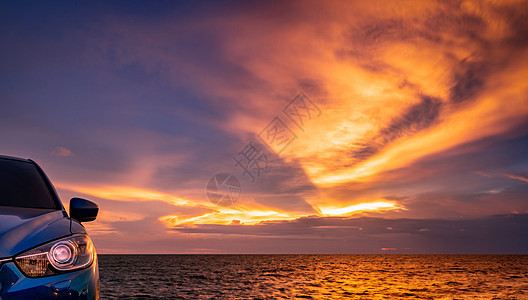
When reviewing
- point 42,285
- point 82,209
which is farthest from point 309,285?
point 42,285

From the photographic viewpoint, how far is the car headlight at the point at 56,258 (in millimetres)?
2320

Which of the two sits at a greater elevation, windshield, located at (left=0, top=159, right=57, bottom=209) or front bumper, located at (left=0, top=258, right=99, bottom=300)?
windshield, located at (left=0, top=159, right=57, bottom=209)

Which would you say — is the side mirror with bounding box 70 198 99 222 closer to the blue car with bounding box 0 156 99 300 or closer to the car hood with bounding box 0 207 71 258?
the blue car with bounding box 0 156 99 300

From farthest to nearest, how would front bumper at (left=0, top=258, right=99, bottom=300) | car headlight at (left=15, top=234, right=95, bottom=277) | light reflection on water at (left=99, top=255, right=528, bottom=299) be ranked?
1. light reflection on water at (left=99, top=255, right=528, bottom=299)
2. car headlight at (left=15, top=234, right=95, bottom=277)
3. front bumper at (left=0, top=258, right=99, bottom=300)

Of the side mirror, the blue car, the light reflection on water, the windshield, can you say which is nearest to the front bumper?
the blue car

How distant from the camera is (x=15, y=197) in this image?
136 inches

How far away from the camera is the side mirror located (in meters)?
3.38

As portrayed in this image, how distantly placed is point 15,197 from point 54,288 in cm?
159

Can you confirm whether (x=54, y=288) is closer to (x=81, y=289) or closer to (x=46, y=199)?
(x=81, y=289)

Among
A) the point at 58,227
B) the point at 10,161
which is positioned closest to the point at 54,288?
A: the point at 58,227

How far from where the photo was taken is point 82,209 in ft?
11.1

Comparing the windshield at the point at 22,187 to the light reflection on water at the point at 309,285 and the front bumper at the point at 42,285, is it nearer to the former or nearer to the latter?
the front bumper at the point at 42,285

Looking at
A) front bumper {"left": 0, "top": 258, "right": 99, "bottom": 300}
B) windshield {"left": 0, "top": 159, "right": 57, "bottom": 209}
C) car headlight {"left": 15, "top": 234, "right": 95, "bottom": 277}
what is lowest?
front bumper {"left": 0, "top": 258, "right": 99, "bottom": 300}

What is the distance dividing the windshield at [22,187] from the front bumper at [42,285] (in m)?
1.28
